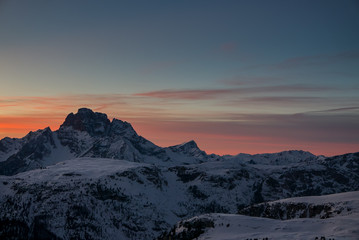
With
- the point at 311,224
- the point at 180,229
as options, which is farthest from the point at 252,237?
the point at 180,229

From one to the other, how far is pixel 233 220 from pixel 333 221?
1462 inches

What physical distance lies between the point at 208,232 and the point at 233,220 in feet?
55.0

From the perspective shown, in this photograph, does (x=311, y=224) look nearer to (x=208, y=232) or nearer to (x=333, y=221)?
(x=333, y=221)

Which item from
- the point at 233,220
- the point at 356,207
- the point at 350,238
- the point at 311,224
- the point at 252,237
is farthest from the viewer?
the point at 356,207

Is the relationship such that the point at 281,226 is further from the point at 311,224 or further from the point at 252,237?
the point at 252,237

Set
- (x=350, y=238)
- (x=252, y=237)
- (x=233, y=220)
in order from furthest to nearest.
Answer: (x=233, y=220) → (x=252, y=237) → (x=350, y=238)

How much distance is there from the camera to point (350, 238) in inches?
→ 4094

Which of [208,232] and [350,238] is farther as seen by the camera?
[208,232]

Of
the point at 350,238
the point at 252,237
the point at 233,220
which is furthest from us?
the point at 233,220

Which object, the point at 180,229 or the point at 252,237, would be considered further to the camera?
the point at 180,229

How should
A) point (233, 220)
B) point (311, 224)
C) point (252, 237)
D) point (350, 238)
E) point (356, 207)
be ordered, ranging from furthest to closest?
point (356, 207) → point (233, 220) → point (311, 224) → point (252, 237) → point (350, 238)

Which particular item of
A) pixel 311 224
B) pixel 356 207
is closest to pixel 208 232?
pixel 311 224

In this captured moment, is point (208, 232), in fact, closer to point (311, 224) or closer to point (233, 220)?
point (233, 220)

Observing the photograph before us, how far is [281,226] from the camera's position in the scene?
13125 centimetres
